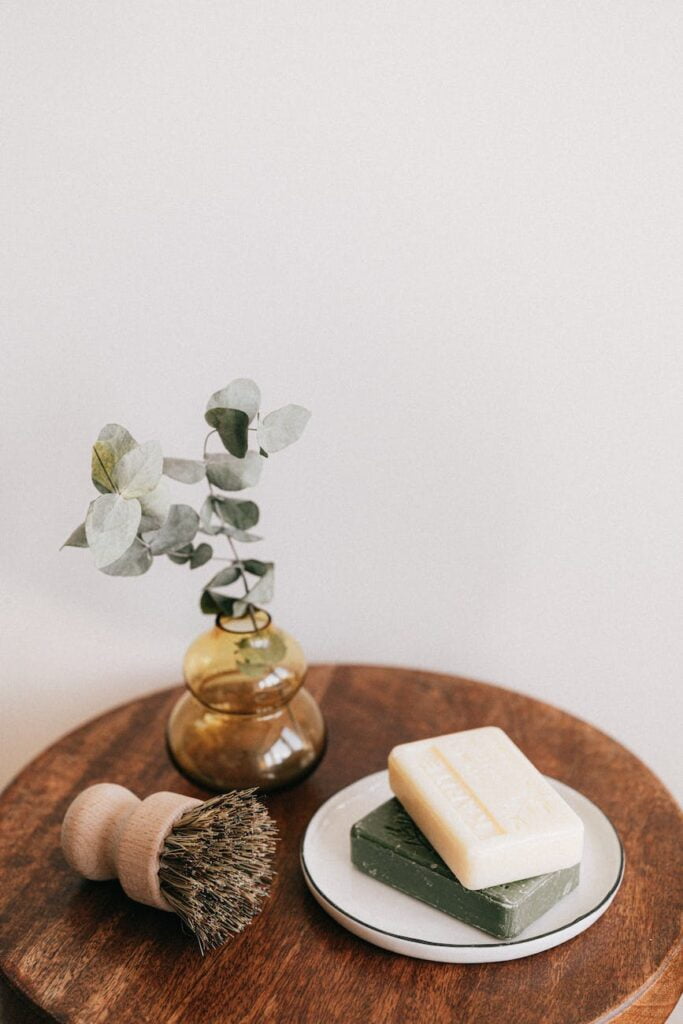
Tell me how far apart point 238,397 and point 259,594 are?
0.54 feet

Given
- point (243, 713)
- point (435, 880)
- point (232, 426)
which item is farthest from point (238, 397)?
point (435, 880)

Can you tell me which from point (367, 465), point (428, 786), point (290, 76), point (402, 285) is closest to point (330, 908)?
point (428, 786)

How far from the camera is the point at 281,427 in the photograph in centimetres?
74

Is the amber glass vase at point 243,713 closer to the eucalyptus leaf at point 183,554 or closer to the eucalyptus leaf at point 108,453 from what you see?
the eucalyptus leaf at point 183,554

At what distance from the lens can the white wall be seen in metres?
0.89

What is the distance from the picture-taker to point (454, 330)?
3.15ft

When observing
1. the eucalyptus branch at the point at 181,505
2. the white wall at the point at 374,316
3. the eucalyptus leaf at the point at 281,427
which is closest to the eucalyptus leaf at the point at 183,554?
the eucalyptus branch at the point at 181,505

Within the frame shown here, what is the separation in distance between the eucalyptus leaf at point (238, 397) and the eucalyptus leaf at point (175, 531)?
8 cm

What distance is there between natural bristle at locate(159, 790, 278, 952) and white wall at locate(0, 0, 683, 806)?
0.40m

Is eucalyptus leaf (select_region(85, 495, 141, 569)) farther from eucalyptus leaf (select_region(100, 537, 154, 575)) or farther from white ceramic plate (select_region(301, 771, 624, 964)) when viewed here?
white ceramic plate (select_region(301, 771, 624, 964))

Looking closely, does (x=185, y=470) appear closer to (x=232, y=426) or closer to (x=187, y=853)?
(x=232, y=426)

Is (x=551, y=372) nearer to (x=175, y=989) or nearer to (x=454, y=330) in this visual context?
(x=454, y=330)

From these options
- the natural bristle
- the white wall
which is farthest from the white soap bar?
the white wall

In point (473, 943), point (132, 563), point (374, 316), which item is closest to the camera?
point (473, 943)
